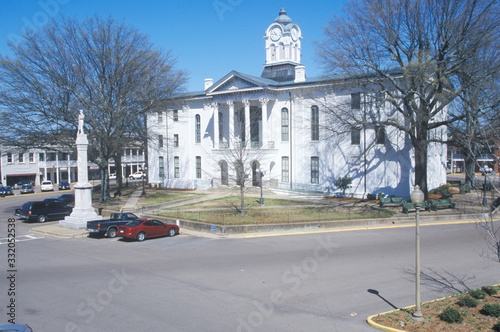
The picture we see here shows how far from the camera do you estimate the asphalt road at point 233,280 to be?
10.8 meters

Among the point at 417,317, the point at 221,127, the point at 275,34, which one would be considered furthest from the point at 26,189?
the point at 417,317

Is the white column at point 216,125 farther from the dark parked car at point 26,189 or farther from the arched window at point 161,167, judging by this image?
the dark parked car at point 26,189

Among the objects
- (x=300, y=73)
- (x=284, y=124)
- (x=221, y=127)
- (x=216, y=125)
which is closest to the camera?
(x=300, y=73)

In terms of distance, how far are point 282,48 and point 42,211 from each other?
35201 millimetres

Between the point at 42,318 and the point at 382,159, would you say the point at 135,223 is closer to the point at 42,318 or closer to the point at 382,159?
the point at 42,318

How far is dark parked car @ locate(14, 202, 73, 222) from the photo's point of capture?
30.1 meters

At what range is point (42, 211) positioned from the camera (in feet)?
101

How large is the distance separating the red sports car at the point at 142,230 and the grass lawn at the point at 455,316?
49.9 feet

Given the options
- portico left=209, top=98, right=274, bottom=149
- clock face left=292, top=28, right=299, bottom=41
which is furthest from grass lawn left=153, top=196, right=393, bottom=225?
clock face left=292, top=28, right=299, bottom=41

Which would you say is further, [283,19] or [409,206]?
[283,19]

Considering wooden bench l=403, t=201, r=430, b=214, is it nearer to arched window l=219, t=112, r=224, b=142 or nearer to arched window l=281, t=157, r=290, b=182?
arched window l=281, t=157, r=290, b=182

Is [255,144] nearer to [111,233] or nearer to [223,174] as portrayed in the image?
[223,174]

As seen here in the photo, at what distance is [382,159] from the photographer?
40188 mm

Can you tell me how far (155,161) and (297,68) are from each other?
82.3 ft
